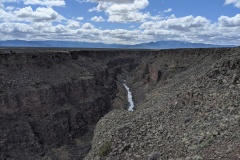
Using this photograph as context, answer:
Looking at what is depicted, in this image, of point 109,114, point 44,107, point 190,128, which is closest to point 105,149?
point 190,128

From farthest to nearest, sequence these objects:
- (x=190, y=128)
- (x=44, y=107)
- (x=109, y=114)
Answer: (x=44, y=107) → (x=109, y=114) → (x=190, y=128)

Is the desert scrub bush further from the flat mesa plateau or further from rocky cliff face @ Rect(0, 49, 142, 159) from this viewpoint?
rocky cliff face @ Rect(0, 49, 142, 159)

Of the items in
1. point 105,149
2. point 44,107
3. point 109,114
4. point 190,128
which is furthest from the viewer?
point 44,107

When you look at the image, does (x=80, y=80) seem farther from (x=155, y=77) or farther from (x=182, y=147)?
(x=182, y=147)

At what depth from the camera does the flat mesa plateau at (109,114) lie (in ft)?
72.3

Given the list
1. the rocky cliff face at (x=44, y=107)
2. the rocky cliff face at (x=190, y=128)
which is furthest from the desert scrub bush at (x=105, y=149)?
the rocky cliff face at (x=44, y=107)

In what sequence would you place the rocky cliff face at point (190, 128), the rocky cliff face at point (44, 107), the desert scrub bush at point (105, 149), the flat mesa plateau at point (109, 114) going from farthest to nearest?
the rocky cliff face at point (44, 107)
the desert scrub bush at point (105, 149)
the flat mesa plateau at point (109, 114)
the rocky cliff face at point (190, 128)

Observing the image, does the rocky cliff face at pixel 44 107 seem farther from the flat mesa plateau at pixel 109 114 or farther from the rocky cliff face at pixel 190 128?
the rocky cliff face at pixel 190 128

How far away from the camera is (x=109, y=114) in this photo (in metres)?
38.8

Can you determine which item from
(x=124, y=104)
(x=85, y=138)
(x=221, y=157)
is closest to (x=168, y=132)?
(x=221, y=157)

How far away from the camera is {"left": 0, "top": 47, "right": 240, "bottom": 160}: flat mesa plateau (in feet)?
72.3

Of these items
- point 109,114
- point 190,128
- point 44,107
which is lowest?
point 44,107

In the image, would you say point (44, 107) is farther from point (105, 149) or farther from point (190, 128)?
point (190, 128)

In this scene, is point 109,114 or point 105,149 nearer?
point 105,149
